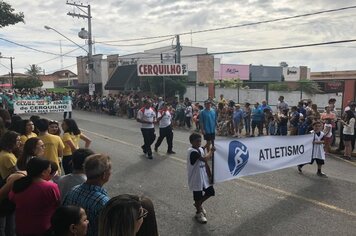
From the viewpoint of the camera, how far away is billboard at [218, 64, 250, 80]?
55.5 metres

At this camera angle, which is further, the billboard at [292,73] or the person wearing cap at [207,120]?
the billboard at [292,73]

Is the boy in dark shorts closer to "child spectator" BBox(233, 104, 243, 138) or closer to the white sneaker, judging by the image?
the white sneaker

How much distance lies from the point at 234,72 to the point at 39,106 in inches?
1639

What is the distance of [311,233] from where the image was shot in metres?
5.35

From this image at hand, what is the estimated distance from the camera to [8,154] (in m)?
4.69

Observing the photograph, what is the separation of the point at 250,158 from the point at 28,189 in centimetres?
455

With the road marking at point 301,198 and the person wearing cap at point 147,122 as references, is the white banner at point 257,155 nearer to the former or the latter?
the road marking at point 301,198

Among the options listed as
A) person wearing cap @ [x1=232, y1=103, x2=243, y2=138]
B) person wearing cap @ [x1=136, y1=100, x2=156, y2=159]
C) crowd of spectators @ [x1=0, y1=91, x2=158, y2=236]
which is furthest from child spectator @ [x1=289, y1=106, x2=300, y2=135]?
crowd of spectators @ [x1=0, y1=91, x2=158, y2=236]

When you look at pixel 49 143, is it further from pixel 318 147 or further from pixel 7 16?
pixel 7 16

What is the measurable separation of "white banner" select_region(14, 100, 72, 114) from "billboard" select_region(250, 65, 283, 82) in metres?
44.1

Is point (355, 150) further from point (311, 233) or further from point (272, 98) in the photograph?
point (272, 98)

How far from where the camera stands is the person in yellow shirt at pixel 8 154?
15.1 ft

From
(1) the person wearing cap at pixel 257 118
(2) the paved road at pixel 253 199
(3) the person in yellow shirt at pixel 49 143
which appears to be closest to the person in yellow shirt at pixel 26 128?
(3) the person in yellow shirt at pixel 49 143

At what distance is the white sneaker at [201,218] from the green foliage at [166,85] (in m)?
24.0
